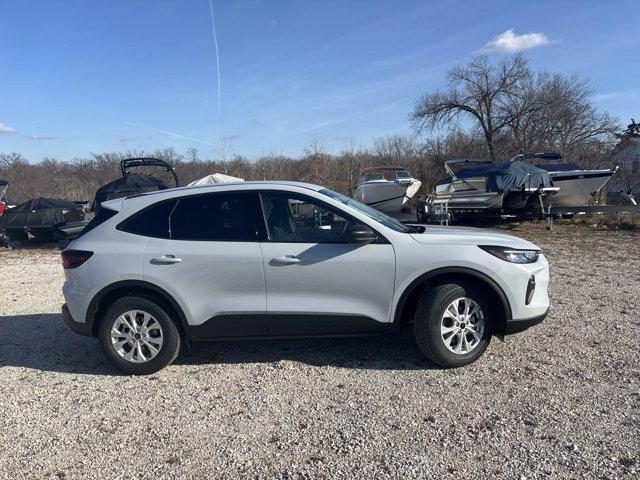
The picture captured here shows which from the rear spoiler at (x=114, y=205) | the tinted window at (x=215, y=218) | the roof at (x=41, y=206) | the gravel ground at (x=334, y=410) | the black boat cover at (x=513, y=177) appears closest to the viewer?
the gravel ground at (x=334, y=410)

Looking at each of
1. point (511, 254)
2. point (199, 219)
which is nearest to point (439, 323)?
point (511, 254)

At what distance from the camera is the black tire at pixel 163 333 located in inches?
181

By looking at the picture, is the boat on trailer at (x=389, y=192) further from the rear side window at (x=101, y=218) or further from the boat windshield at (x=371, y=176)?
the rear side window at (x=101, y=218)

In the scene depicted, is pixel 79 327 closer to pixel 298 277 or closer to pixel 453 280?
pixel 298 277

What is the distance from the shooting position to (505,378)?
430 cm

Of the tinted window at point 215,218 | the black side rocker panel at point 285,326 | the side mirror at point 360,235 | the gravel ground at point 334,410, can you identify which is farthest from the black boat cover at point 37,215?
the side mirror at point 360,235

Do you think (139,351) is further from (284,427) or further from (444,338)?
(444,338)

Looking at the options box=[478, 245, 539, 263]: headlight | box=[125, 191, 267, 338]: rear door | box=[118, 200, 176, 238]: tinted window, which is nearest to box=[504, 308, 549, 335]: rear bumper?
box=[478, 245, 539, 263]: headlight

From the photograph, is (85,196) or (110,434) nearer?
(110,434)

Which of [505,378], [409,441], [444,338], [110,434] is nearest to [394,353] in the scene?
[444,338]

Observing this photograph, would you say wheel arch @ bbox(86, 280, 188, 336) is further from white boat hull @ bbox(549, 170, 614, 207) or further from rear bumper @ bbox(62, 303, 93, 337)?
white boat hull @ bbox(549, 170, 614, 207)

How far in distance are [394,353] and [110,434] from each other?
8.56 feet

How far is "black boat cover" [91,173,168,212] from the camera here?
13.9 m

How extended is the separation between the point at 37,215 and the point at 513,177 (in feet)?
44.9
